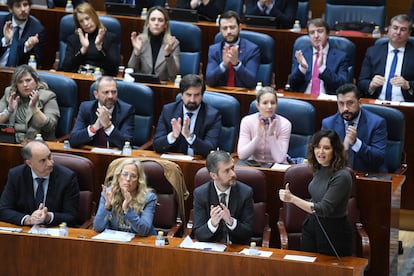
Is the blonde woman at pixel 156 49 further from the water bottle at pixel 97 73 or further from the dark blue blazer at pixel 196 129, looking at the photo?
the dark blue blazer at pixel 196 129

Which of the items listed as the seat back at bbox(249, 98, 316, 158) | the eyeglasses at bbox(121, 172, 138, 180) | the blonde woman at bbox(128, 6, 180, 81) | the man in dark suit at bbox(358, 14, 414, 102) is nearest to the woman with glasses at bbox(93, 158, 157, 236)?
the eyeglasses at bbox(121, 172, 138, 180)

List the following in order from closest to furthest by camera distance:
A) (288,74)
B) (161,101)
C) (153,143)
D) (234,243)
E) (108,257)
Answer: (108,257), (234,243), (153,143), (161,101), (288,74)

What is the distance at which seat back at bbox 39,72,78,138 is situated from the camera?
22.2 feet

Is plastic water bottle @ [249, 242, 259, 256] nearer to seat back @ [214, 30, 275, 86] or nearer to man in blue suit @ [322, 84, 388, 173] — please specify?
man in blue suit @ [322, 84, 388, 173]

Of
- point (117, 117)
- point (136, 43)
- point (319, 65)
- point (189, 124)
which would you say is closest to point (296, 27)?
point (319, 65)

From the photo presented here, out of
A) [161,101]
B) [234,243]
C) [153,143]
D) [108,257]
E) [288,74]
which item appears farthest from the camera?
[288,74]

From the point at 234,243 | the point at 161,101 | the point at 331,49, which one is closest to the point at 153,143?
the point at 161,101

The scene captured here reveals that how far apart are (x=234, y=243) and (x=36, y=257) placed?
40.4 inches

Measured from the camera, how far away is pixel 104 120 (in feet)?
20.6

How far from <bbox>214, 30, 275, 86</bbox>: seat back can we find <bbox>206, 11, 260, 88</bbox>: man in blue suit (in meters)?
0.12

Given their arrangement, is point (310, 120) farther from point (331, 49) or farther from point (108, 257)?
point (108, 257)

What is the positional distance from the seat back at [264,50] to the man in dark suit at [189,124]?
43.9 inches

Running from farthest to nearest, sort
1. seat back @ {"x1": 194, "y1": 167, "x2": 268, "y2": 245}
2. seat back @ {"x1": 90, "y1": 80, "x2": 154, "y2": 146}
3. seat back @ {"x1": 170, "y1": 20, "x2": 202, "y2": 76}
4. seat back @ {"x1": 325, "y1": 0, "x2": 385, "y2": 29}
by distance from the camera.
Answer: seat back @ {"x1": 325, "y1": 0, "x2": 385, "y2": 29}, seat back @ {"x1": 170, "y1": 20, "x2": 202, "y2": 76}, seat back @ {"x1": 90, "y1": 80, "x2": 154, "y2": 146}, seat back @ {"x1": 194, "y1": 167, "x2": 268, "y2": 245}

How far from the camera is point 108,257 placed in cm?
494
